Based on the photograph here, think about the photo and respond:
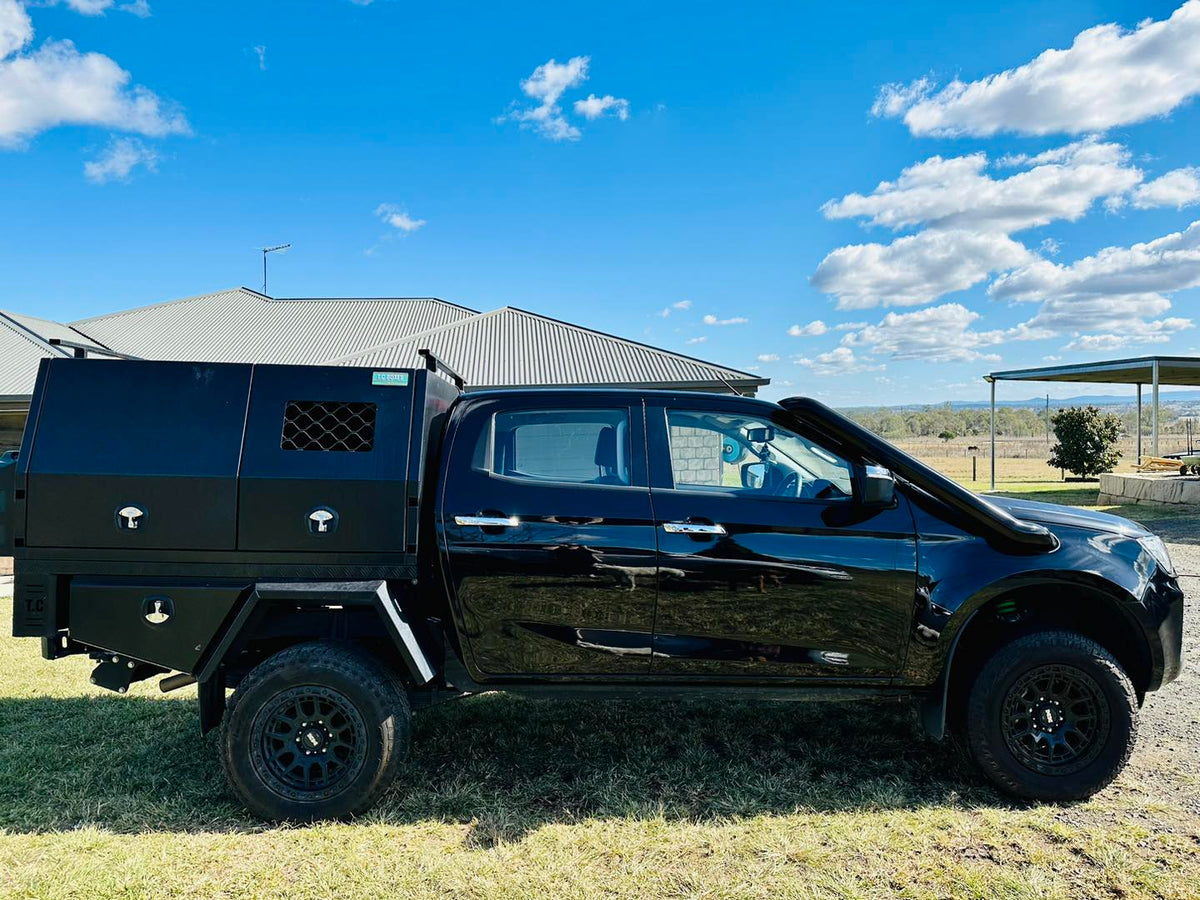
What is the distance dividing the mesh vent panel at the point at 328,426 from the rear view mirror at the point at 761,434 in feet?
5.85

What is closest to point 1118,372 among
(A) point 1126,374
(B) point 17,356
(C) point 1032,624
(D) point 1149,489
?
(A) point 1126,374

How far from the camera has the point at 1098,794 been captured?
3.60m

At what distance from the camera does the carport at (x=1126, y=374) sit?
18884 mm

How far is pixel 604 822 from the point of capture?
11.0 feet

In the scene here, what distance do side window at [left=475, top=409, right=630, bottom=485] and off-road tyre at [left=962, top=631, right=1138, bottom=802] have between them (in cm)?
194

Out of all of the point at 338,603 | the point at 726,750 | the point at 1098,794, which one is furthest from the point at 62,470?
the point at 1098,794

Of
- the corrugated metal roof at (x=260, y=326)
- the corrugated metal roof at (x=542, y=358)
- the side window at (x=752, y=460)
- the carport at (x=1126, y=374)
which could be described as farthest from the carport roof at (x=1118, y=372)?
the side window at (x=752, y=460)

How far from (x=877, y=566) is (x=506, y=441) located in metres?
1.80

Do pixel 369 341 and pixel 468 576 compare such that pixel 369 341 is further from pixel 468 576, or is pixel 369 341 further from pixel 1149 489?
pixel 1149 489

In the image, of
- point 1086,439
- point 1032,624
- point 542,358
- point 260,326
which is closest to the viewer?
point 1032,624

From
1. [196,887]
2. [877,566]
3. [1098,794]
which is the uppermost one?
[877,566]

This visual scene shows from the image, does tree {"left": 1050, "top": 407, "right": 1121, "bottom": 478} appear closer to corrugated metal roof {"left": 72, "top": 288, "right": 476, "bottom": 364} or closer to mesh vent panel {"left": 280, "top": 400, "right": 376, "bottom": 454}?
corrugated metal roof {"left": 72, "top": 288, "right": 476, "bottom": 364}

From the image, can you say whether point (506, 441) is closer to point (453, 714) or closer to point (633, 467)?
point (633, 467)

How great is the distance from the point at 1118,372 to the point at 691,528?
2338cm
